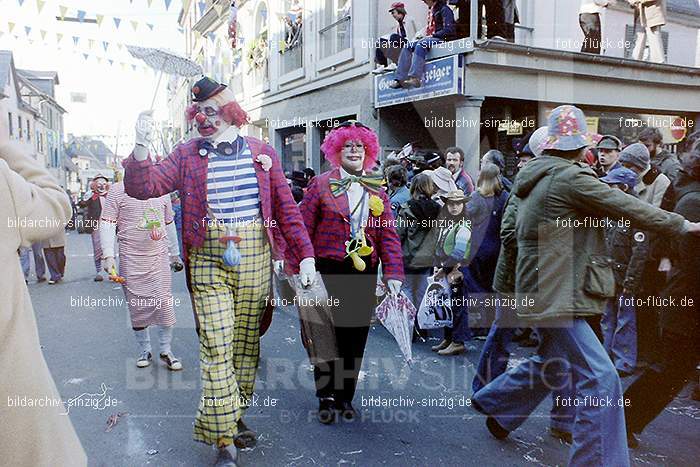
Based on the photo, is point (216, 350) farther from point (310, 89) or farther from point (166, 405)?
point (310, 89)

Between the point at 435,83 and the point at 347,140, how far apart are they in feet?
21.1

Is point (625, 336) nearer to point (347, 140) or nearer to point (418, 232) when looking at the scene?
point (418, 232)

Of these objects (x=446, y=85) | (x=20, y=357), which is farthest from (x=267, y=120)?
(x=20, y=357)

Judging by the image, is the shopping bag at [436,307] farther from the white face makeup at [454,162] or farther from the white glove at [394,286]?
the white glove at [394,286]

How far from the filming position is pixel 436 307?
18.9 ft

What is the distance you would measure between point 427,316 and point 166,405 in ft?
8.41

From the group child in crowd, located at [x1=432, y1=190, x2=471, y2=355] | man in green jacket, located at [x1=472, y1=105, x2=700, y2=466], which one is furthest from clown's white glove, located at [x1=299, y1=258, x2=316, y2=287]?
child in crowd, located at [x1=432, y1=190, x2=471, y2=355]

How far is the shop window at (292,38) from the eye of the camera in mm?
16078

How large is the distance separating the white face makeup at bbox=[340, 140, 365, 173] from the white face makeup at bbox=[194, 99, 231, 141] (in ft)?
3.18

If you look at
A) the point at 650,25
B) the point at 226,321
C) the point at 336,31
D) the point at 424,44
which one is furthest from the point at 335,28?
the point at 226,321

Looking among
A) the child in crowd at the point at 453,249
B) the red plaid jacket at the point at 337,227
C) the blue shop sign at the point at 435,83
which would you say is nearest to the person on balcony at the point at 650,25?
the blue shop sign at the point at 435,83

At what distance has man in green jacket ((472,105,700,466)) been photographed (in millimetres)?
2963

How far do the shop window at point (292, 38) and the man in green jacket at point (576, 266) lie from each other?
44.9 ft

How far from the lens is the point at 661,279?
14.2 feet
